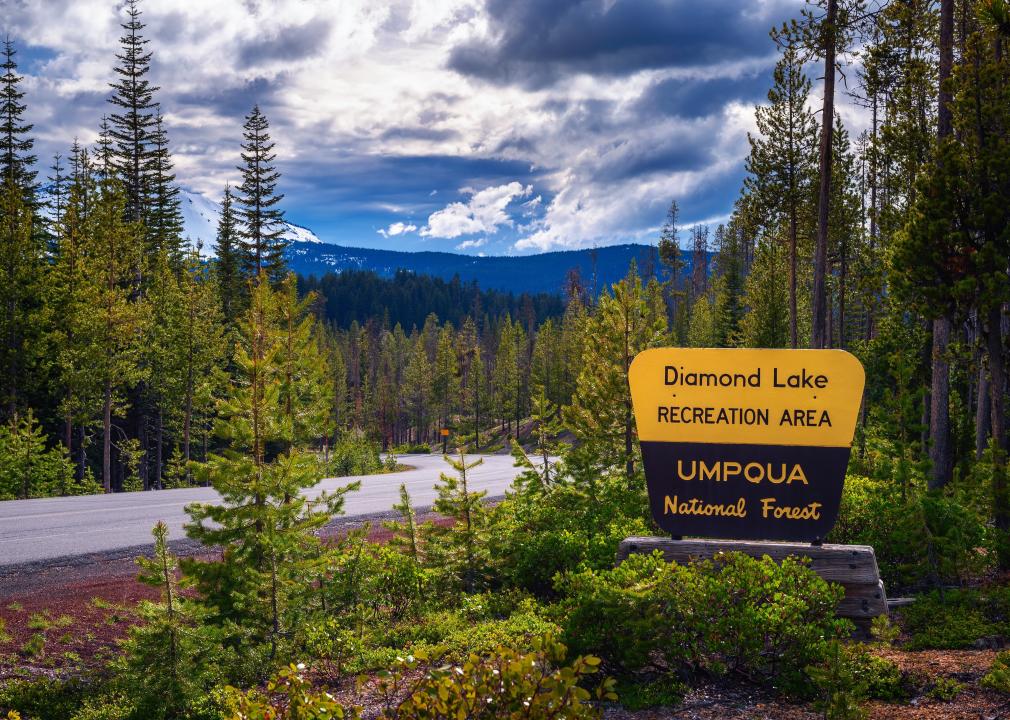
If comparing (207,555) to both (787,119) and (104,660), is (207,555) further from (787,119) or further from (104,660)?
(787,119)

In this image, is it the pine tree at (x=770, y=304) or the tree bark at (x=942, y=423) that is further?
the pine tree at (x=770, y=304)

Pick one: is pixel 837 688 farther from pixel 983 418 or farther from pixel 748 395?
pixel 983 418

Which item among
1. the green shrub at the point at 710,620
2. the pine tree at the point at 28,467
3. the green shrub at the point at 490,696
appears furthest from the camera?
the pine tree at the point at 28,467

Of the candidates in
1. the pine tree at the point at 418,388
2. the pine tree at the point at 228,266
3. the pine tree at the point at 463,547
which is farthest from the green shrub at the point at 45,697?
the pine tree at the point at 418,388

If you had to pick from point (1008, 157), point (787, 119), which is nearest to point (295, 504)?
point (1008, 157)

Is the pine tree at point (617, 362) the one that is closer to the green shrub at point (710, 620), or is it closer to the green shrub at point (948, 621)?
the green shrub at point (948, 621)

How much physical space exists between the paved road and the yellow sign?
378 inches

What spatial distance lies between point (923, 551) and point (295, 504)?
249 inches

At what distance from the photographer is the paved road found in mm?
12633

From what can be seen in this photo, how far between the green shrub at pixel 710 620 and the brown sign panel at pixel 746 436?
55.1 inches

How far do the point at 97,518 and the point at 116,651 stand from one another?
7623mm

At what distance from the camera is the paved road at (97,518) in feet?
41.4

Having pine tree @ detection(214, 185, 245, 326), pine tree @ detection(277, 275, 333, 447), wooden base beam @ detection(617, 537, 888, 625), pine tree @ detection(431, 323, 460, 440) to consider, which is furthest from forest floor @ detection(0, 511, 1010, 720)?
pine tree @ detection(431, 323, 460, 440)

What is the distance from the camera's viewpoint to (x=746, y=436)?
7.44 meters
